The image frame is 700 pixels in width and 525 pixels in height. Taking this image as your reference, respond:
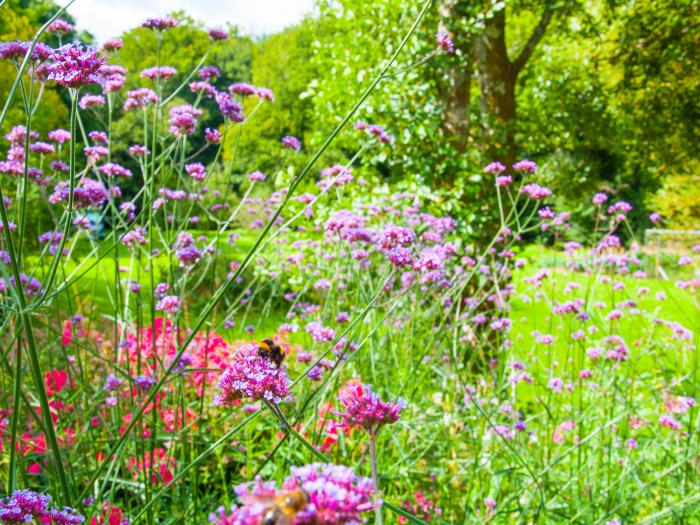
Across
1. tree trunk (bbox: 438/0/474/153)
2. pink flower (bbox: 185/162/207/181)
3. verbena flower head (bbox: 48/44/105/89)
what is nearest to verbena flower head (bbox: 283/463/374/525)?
verbena flower head (bbox: 48/44/105/89)

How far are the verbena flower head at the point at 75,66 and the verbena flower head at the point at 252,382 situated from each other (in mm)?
580

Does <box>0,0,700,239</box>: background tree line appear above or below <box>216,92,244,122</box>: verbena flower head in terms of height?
above

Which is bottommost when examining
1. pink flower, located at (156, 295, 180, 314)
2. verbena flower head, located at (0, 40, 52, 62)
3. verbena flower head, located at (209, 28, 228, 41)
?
pink flower, located at (156, 295, 180, 314)

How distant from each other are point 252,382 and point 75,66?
662mm

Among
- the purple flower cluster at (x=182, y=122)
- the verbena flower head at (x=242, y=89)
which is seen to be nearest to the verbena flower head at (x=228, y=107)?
the purple flower cluster at (x=182, y=122)

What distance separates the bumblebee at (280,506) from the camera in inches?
16.8

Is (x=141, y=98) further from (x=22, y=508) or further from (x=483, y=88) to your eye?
(x=483, y=88)

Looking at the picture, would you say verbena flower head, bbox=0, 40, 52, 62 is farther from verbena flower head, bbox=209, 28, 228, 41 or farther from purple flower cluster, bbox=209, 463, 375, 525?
purple flower cluster, bbox=209, 463, 375, 525

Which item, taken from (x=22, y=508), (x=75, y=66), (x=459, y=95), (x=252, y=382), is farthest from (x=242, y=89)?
(x=459, y=95)

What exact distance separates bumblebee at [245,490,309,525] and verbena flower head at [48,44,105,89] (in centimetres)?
90

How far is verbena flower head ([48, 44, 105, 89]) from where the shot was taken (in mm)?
1075

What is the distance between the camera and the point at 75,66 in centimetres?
109

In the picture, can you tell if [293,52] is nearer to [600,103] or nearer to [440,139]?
[600,103]

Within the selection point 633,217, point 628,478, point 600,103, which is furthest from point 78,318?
point 633,217
